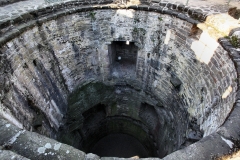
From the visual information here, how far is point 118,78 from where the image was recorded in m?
7.84

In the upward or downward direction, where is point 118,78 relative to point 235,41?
downward

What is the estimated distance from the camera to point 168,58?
6.42 meters

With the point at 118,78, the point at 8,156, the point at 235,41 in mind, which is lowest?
the point at 118,78

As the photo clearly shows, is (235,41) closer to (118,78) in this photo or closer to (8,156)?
(118,78)

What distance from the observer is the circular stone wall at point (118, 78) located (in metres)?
4.70

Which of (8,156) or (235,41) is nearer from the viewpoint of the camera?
(8,156)

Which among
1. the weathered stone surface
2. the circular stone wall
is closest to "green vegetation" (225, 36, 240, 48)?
the circular stone wall

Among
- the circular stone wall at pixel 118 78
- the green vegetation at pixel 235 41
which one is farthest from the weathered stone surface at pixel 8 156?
the green vegetation at pixel 235 41

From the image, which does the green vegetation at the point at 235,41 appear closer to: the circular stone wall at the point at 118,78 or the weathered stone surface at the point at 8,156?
the circular stone wall at the point at 118,78

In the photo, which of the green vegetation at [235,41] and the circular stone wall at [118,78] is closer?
the green vegetation at [235,41]

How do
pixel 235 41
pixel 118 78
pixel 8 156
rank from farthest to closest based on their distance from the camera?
pixel 118 78
pixel 235 41
pixel 8 156

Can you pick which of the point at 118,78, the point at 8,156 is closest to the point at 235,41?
the point at 118,78

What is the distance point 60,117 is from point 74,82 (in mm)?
1398

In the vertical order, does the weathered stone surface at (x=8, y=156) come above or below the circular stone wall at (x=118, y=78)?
above
